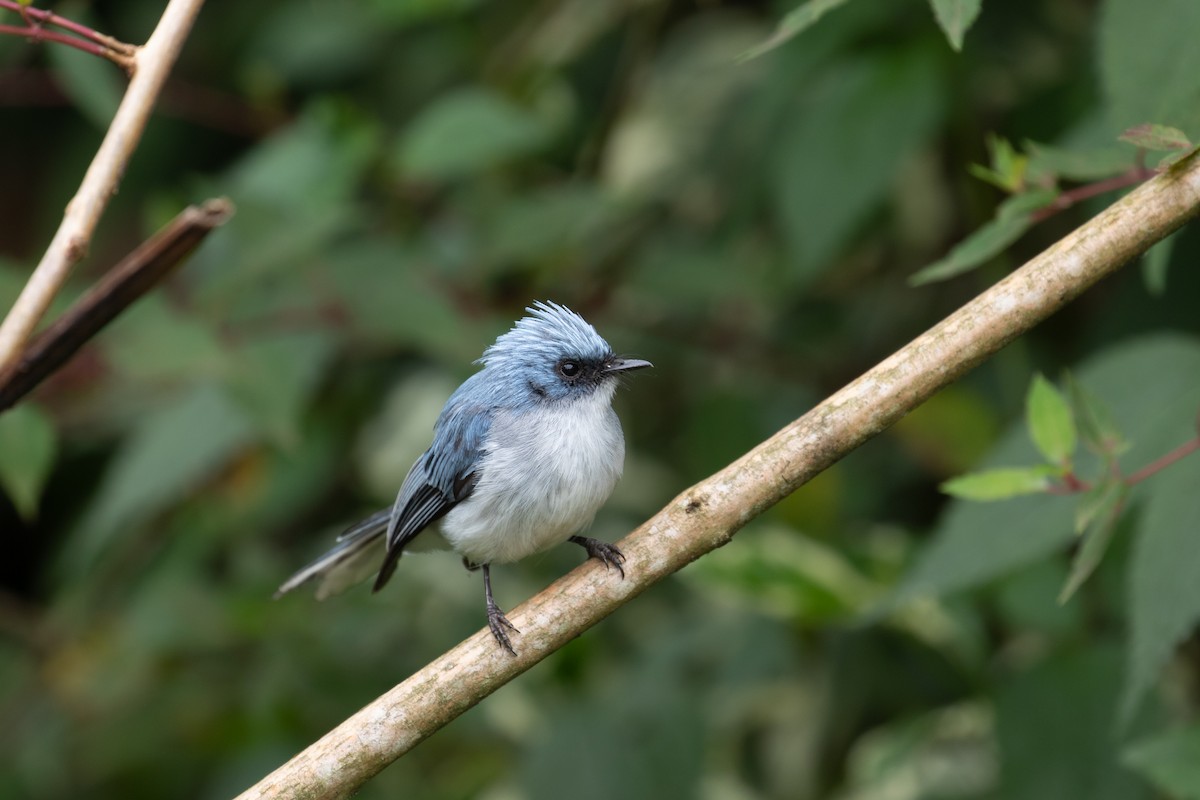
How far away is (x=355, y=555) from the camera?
3.16 meters

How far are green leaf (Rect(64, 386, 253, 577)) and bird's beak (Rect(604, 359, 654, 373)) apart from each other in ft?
4.33

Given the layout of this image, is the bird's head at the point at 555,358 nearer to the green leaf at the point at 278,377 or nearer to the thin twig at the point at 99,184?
the green leaf at the point at 278,377

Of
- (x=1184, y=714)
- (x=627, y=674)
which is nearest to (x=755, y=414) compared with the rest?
(x=627, y=674)

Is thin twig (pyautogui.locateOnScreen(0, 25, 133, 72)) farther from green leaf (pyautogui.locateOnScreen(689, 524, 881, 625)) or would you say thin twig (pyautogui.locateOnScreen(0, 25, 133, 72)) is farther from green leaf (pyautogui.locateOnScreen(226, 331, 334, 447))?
green leaf (pyautogui.locateOnScreen(689, 524, 881, 625))

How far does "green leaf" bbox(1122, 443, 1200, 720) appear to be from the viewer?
7.44 feet

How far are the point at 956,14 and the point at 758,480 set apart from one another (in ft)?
2.55

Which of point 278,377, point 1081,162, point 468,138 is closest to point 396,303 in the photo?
point 278,377

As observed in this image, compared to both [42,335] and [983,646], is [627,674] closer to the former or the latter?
[983,646]

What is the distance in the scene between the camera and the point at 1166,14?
2.26m

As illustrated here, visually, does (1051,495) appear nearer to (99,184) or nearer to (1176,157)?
(1176,157)

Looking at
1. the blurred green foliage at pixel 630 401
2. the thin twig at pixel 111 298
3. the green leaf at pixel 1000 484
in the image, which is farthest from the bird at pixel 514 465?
the thin twig at pixel 111 298

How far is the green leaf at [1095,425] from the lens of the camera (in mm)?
2100

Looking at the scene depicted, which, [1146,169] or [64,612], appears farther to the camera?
[64,612]

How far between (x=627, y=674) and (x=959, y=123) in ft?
6.96
